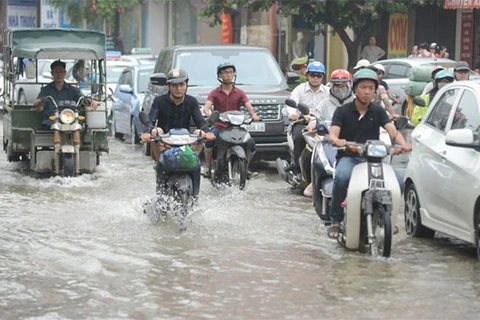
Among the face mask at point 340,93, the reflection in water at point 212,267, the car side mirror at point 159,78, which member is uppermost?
the face mask at point 340,93

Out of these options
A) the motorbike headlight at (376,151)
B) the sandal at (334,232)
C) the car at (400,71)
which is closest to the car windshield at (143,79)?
the car at (400,71)

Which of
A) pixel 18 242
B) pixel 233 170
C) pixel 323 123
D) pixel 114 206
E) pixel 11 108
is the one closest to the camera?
pixel 18 242

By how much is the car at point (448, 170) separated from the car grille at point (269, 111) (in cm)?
588

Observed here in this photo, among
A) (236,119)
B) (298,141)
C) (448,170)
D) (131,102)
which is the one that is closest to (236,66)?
(236,119)

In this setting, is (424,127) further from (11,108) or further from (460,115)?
(11,108)

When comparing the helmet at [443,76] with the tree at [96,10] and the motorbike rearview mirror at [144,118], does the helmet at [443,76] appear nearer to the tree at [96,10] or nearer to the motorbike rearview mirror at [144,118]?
the motorbike rearview mirror at [144,118]

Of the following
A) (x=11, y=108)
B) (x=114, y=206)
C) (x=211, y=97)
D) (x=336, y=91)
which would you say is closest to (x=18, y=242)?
(x=114, y=206)

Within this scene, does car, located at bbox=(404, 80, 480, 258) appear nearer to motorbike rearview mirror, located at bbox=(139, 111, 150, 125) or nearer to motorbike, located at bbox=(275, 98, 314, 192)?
motorbike, located at bbox=(275, 98, 314, 192)

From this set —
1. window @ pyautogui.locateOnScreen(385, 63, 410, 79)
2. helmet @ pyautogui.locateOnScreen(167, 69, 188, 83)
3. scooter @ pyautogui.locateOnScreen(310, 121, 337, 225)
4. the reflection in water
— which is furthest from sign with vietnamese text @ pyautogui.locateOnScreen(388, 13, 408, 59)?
scooter @ pyautogui.locateOnScreen(310, 121, 337, 225)

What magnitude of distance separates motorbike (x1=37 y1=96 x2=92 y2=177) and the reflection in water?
210 cm

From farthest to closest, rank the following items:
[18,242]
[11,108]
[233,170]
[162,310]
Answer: [11,108] → [233,170] → [18,242] → [162,310]

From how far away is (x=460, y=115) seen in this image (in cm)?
1080

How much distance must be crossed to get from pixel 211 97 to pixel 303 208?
6.88 feet

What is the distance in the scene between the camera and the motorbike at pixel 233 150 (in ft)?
48.3
